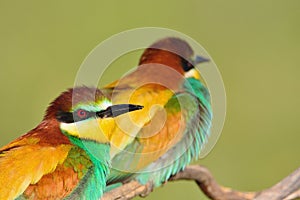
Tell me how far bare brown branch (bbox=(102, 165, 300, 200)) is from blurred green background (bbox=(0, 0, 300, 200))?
1.18 m

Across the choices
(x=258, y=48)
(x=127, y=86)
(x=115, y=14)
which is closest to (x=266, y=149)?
(x=258, y=48)

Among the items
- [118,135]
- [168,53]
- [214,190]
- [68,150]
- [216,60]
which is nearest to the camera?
[68,150]

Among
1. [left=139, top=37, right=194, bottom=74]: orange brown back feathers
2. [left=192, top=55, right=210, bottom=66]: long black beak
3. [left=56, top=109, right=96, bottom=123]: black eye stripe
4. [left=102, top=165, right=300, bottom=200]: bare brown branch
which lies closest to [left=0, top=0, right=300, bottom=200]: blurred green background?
[left=192, top=55, right=210, bottom=66]: long black beak

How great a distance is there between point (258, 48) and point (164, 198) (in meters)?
1.26

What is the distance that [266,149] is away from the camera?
4.43m

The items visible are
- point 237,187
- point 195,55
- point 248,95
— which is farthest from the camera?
point 248,95

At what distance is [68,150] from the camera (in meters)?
2.45

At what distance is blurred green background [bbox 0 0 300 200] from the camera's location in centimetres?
429

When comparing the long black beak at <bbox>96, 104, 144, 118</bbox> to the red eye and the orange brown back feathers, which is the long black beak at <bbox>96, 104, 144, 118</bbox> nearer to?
the red eye

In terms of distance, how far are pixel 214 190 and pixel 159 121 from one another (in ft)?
0.96

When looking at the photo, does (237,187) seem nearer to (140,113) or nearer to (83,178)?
(140,113)

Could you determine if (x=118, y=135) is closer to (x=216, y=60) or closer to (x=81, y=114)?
(x=81, y=114)

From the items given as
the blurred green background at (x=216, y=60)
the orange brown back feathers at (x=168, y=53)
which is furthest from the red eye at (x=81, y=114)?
the blurred green background at (x=216, y=60)

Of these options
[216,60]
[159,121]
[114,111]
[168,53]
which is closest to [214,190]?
[159,121]
